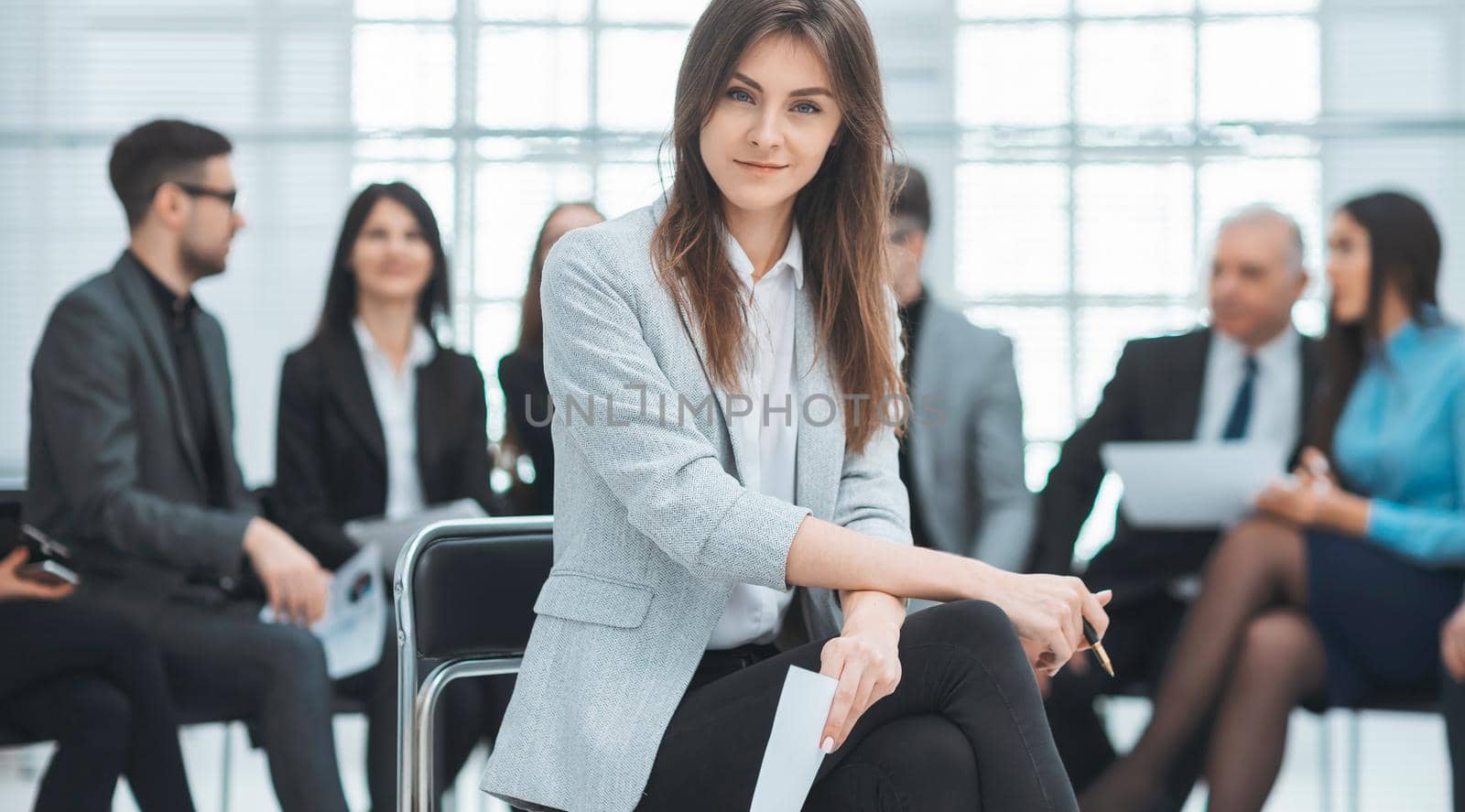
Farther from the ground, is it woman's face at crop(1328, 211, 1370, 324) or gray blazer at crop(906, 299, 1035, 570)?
woman's face at crop(1328, 211, 1370, 324)

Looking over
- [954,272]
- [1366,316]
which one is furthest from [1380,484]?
[954,272]

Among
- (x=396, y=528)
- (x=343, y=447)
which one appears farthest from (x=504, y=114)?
(x=396, y=528)

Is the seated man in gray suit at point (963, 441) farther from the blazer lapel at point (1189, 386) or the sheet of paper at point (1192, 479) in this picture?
the blazer lapel at point (1189, 386)

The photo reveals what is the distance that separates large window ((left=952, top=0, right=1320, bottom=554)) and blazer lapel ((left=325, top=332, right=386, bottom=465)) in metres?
1.62

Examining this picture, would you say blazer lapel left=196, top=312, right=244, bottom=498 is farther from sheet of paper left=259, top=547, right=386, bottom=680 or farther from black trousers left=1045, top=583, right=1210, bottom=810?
black trousers left=1045, top=583, right=1210, bottom=810

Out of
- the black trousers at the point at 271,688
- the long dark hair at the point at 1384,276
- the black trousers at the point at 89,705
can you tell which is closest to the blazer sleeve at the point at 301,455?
the black trousers at the point at 271,688

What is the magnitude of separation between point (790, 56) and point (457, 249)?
7.87 feet

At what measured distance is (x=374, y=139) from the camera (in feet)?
12.1

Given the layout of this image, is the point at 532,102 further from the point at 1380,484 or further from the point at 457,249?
the point at 1380,484

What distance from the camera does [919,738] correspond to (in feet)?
4.10

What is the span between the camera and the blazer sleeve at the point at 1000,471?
8.59 feet

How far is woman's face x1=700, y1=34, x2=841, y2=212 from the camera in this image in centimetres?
137

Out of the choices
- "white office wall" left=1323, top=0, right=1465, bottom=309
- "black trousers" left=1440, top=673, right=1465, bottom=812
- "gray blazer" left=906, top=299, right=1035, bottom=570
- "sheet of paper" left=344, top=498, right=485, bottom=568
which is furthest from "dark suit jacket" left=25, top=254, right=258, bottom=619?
"white office wall" left=1323, top=0, right=1465, bottom=309

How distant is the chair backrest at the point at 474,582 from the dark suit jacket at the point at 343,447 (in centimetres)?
106
